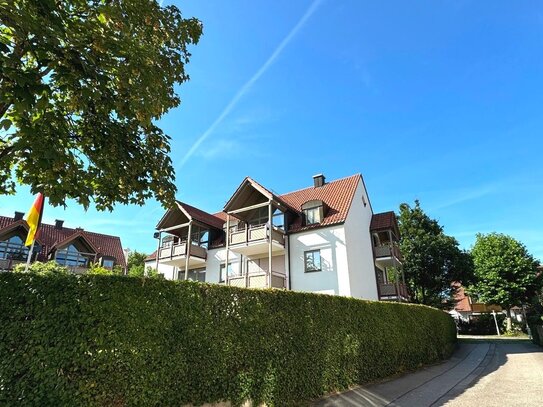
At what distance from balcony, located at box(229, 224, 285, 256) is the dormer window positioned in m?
2.07

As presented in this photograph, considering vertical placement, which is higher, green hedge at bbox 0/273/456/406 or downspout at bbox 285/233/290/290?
downspout at bbox 285/233/290/290

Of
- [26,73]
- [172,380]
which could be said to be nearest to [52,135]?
[26,73]

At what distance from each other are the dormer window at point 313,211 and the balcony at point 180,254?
341 inches

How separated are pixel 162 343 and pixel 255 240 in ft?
54.7

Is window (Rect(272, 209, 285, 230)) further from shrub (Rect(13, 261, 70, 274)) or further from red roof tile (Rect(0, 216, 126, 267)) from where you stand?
red roof tile (Rect(0, 216, 126, 267))

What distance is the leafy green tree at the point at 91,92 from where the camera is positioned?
4.32 meters

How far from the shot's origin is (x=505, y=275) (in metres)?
42.5

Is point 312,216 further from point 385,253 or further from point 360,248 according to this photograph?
point 385,253

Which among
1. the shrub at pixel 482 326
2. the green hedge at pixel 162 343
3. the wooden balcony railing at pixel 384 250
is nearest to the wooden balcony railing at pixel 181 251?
the wooden balcony railing at pixel 384 250

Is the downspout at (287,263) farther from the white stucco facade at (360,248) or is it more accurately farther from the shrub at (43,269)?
the shrub at (43,269)

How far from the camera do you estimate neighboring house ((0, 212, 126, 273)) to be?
31172mm

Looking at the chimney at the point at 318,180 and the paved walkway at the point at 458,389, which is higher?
the chimney at the point at 318,180

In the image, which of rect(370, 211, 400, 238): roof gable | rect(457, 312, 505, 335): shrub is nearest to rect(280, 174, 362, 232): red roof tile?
rect(370, 211, 400, 238): roof gable

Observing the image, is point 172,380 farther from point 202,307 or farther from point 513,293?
point 513,293
